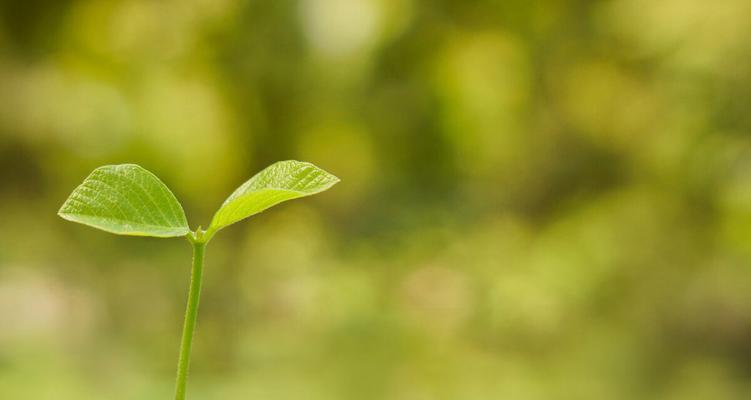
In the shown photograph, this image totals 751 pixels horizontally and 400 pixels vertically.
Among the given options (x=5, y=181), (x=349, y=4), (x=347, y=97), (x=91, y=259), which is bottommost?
(x=91, y=259)

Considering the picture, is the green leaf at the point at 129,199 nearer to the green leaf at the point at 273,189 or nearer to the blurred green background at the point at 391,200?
the green leaf at the point at 273,189

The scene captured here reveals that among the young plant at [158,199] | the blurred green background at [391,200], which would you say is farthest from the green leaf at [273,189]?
the blurred green background at [391,200]

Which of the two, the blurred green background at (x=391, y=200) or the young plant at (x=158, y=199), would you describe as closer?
the young plant at (x=158, y=199)

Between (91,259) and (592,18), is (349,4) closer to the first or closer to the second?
(592,18)

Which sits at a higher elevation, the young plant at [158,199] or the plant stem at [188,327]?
the young plant at [158,199]

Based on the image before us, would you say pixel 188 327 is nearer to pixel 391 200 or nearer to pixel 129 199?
pixel 129 199

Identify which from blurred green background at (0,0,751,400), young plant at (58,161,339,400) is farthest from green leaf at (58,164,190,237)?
blurred green background at (0,0,751,400)

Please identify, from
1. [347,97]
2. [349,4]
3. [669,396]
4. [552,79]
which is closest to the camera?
[669,396]

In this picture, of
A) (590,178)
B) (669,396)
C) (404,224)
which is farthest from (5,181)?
(669,396)
